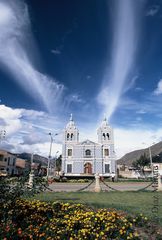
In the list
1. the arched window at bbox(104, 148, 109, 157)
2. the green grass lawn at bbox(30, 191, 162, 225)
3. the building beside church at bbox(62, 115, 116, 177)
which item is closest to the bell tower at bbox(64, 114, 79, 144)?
the building beside church at bbox(62, 115, 116, 177)

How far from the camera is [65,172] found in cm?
4634

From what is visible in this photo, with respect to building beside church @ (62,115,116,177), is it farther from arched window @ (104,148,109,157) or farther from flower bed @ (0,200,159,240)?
flower bed @ (0,200,159,240)

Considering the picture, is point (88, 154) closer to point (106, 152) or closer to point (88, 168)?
point (88, 168)

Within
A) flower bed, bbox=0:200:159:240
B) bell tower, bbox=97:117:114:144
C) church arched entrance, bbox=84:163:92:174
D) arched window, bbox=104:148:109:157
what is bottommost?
flower bed, bbox=0:200:159:240

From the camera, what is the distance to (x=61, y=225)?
505 cm

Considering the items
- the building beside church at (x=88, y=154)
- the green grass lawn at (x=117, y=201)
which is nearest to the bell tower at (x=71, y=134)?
the building beside church at (x=88, y=154)

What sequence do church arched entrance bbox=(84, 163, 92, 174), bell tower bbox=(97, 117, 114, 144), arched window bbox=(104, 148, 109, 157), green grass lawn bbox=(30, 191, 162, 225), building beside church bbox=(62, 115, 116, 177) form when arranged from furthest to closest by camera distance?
bell tower bbox=(97, 117, 114, 144) < arched window bbox=(104, 148, 109, 157) < church arched entrance bbox=(84, 163, 92, 174) < building beside church bbox=(62, 115, 116, 177) < green grass lawn bbox=(30, 191, 162, 225)

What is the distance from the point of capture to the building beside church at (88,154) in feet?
151

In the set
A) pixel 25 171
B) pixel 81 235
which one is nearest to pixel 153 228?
pixel 81 235

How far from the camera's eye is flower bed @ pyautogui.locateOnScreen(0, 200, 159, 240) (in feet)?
13.9

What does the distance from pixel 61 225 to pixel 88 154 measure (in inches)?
1696

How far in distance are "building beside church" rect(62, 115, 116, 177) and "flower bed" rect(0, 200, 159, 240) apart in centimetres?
4005

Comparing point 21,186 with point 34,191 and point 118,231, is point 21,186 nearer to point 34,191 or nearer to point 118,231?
point 34,191

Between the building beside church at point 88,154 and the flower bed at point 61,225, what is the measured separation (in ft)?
131
